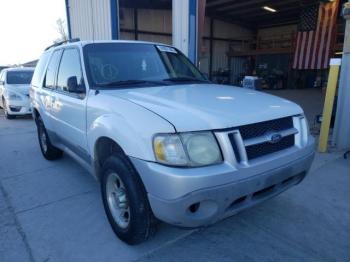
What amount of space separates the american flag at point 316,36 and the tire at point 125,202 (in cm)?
1456

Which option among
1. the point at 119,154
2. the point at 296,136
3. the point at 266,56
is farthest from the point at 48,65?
the point at 266,56

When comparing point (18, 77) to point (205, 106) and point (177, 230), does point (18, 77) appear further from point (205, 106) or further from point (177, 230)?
point (205, 106)

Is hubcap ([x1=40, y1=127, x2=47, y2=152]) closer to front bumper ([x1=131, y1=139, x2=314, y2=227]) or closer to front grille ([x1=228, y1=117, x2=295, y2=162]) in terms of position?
front bumper ([x1=131, y1=139, x2=314, y2=227])

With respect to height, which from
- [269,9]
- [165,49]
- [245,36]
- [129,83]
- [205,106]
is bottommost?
[205,106]

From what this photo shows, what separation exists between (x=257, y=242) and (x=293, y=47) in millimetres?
17225

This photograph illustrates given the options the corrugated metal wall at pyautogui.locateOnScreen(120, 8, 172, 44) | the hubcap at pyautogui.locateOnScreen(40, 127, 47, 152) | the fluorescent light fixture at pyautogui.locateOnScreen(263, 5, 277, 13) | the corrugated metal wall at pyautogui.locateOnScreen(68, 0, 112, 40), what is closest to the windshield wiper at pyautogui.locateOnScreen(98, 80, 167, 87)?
the hubcap at pyautogui.locateOnScreen(40, 127, 47, 152)

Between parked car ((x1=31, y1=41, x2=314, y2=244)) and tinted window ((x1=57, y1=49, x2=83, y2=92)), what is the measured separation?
3 centimetres

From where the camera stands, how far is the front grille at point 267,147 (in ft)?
7.00

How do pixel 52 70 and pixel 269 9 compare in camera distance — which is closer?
pixel 52 70

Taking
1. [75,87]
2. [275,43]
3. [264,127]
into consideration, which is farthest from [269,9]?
[264,127]

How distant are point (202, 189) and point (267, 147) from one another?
28.1 inches

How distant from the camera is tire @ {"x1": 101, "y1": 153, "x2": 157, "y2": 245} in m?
2.17

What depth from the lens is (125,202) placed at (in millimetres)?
2484

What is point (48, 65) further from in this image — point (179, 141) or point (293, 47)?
point (293, 47)
